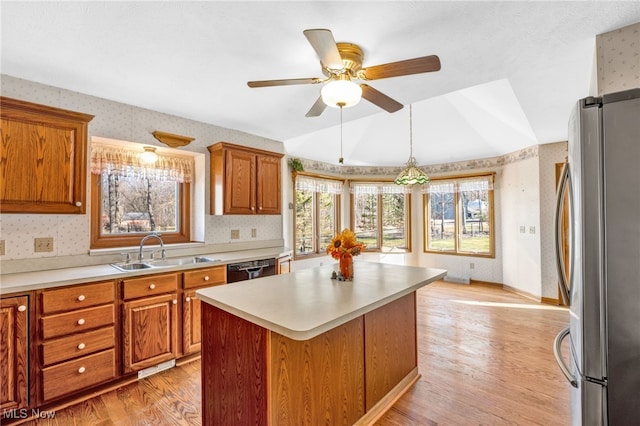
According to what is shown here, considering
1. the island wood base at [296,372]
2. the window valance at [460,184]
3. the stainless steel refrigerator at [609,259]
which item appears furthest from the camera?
the window valance at [460,184]

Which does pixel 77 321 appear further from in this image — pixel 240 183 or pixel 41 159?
pixel 240 183

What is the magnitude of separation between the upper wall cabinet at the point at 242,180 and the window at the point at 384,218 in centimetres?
277

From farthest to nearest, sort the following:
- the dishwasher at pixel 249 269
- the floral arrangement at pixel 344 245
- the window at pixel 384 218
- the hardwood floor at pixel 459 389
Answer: the window at pixel 384 218
the dishwasher at pixel 249 269
the floral arrangement at pixel 344 245
the hardwood floor at pixel 459 389

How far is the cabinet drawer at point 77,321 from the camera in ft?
6.55

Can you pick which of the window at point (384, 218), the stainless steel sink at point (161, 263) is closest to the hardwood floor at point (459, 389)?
the stainless steel sink at point (161, 263)

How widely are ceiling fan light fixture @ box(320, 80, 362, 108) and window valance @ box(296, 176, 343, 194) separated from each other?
10.6ft

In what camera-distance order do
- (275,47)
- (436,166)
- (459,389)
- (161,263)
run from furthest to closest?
(436,166) → (161,263) → (459,389) → (275,47)

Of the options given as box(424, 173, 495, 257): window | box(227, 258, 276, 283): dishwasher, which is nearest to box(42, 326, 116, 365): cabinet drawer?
box(227, 258, 276, 283): dishwasher

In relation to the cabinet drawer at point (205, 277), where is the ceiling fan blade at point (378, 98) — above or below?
above

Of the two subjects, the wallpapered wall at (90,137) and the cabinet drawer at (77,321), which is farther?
the wallpapered wall at (90,137)

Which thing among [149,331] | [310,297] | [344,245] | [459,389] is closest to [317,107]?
[344,245]

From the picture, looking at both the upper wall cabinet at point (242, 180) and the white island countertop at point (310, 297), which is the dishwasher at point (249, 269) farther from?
the white island countertop at point (310, 297)

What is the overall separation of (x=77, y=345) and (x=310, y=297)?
72.3 inches

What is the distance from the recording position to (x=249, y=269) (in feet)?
10.3
